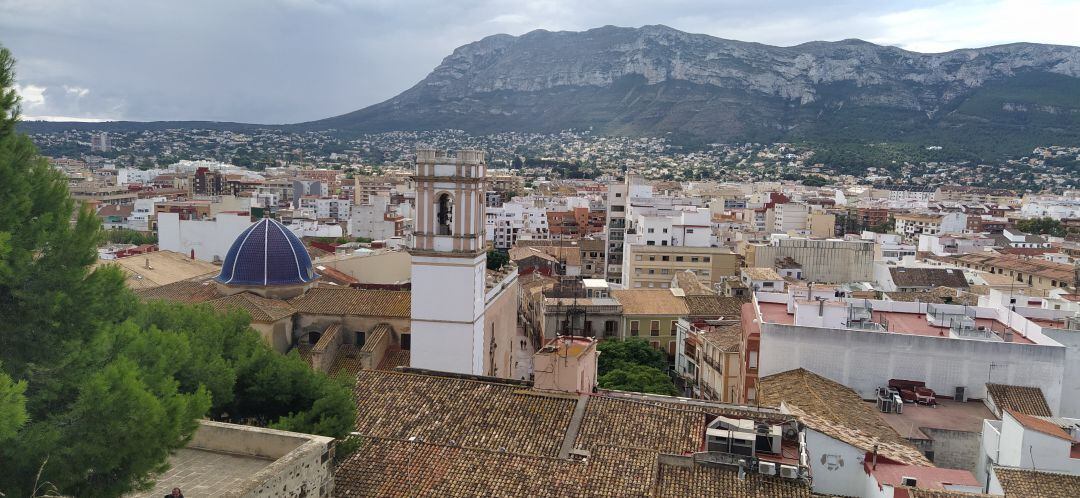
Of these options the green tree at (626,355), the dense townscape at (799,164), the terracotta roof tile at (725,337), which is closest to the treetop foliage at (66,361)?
the terracotta roof tile at (725,337)

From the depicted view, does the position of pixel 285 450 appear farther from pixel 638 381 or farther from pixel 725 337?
pixel 725 337

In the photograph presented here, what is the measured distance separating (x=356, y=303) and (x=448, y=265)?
5.27 meters

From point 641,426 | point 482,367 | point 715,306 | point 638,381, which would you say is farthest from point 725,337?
point 641,426

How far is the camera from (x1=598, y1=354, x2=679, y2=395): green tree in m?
28.4

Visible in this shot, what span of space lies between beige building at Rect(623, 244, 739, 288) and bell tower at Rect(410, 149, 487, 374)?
100 ft

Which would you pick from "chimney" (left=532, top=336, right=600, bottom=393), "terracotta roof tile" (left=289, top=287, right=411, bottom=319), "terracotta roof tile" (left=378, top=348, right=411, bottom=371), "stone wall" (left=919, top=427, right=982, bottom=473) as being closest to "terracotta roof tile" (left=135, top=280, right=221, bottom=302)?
"terracotta roof tile" (left=289, top=287, right=411, bottom=319)

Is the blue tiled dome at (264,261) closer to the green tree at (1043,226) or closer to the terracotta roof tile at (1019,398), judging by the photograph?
the terracotta roof tile at (1019,398)

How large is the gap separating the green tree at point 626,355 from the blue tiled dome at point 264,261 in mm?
12273

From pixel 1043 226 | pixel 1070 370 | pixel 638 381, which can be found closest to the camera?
pixel 1070 370

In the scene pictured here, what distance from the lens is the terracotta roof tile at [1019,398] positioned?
1895 centimetres

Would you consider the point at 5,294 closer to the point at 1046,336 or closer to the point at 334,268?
the point at 1046,336

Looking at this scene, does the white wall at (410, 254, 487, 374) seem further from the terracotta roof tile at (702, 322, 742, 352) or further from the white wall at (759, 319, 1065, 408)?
the terracotta roof tile at (702, 322, 742, 352)

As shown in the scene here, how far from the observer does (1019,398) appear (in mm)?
19406

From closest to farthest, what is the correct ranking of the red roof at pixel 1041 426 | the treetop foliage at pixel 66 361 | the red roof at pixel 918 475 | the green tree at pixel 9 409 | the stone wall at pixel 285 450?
the green tree at pixel 9 409
the treetop foliage at pixel 66 361
the stone wall at pixel 285 450
the red roof at pixel 918 475
the red roof at pixel 1041 426
